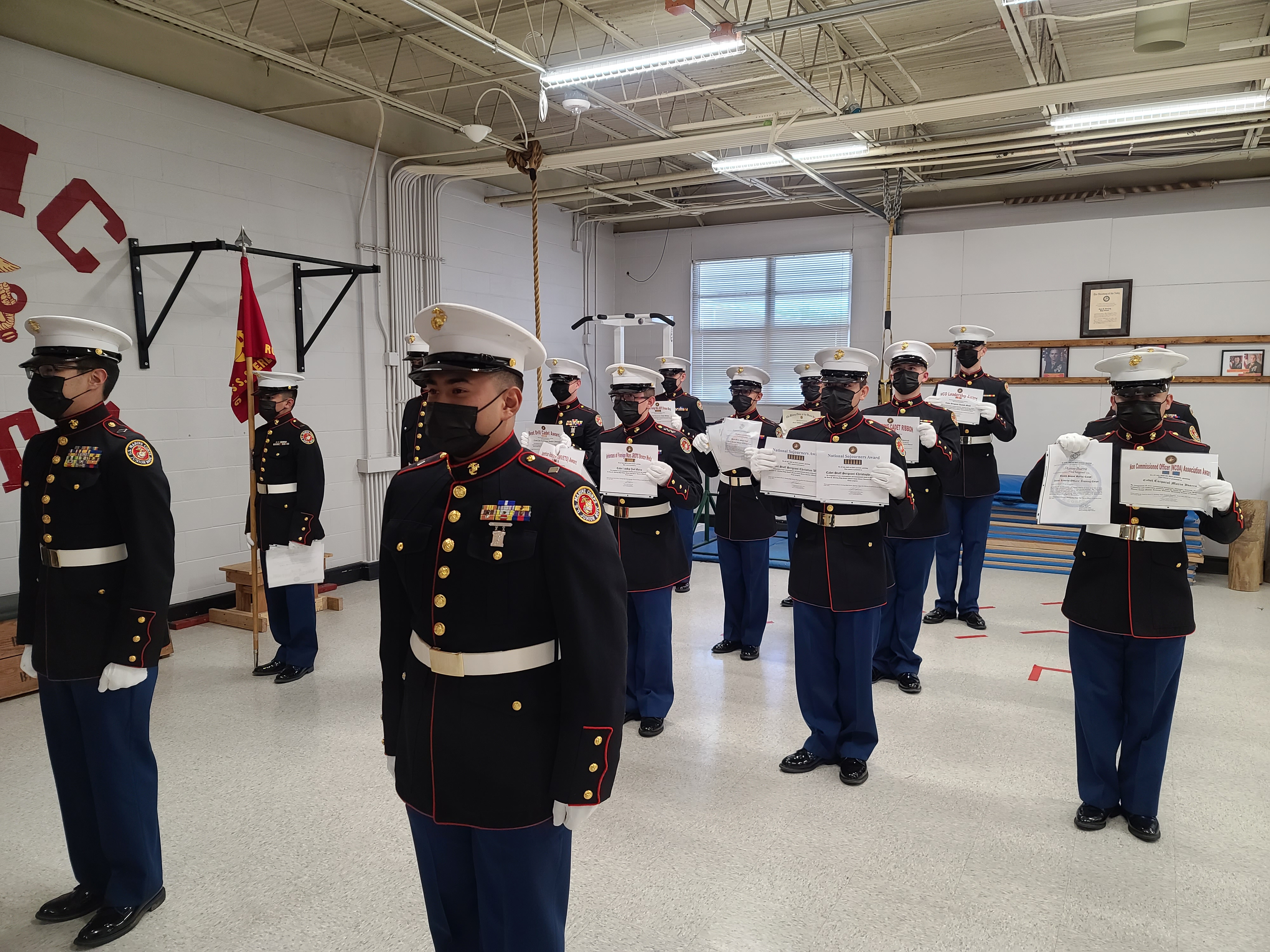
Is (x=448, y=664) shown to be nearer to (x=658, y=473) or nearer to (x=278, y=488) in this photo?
(x=658, y=473)

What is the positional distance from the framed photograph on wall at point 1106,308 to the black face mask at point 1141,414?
6206 millimetres

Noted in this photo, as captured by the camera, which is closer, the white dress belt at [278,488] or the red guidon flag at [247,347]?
the white dress belt at [278,488]

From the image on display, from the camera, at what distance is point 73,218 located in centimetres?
526

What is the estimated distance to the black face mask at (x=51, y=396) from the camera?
8.28 ft

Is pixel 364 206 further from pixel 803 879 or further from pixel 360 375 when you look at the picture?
pixel 803 879

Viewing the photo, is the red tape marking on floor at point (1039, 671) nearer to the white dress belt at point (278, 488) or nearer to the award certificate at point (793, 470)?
the award certificate at point (793, 470)

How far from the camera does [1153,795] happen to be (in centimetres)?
311

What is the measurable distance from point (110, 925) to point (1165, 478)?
3.78 m

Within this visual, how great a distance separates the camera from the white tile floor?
8.59ft

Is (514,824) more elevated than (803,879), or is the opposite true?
(514,824)

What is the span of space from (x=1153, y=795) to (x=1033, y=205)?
24.9 ft

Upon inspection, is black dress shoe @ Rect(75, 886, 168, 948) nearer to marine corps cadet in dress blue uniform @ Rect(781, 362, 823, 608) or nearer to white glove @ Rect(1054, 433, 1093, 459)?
white glove @ Rect(1054, 433, 1093, 459)

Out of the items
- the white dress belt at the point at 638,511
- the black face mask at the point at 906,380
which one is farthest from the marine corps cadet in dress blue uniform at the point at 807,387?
the white dress belt at the point at 638,511

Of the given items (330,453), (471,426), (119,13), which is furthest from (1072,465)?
(119,13)
